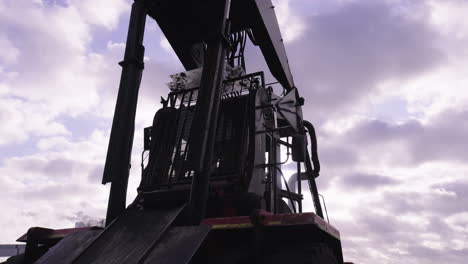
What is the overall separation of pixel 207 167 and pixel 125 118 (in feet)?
4.42

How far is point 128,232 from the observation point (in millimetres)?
3773

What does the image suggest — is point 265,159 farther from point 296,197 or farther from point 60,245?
point 60,245

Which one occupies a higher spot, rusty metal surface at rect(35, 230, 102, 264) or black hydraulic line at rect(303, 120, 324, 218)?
black hydraulic line at rect(303, 120, 324, 218)

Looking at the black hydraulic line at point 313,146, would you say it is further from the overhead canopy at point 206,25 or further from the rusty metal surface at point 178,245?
the rusty metal surface at point 178,245

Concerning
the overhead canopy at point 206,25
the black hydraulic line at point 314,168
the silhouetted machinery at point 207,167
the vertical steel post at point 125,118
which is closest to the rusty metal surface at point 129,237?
the silhouetted machinery at point 207,167

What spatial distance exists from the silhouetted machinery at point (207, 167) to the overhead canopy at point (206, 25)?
0.02 metres

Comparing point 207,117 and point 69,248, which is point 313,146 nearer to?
point 207,117

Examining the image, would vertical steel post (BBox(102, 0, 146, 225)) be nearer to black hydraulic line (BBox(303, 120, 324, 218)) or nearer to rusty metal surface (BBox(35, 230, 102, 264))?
rusty metal surface (BBox(35, 230, 102, 264))

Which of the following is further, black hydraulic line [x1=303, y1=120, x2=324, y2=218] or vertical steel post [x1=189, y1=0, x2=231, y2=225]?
black hydraulic line [x1=303, y1=120, x2=324, y2=218]

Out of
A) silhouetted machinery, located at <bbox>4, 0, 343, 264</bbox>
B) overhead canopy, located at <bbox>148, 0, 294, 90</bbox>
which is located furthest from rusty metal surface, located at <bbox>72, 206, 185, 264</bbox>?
overhead canopy, located at <bbox>148, 0, 294, 90</bbox>

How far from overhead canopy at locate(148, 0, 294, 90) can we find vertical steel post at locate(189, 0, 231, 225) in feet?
3.82

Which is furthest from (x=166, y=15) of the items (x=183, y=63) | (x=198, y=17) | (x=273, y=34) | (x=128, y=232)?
(x=128, y=232)

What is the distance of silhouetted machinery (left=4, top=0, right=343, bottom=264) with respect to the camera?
3.54 metres

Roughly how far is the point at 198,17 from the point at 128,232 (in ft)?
12.6
